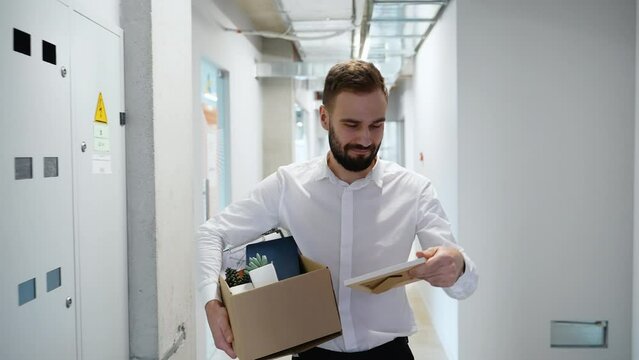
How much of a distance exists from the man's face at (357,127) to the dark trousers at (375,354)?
1.73ft

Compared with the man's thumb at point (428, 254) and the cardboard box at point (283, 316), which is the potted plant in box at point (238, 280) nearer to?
the cardboard box at point (283, 316)

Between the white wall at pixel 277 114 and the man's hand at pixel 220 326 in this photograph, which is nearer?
the man's hand at pixel 220 326

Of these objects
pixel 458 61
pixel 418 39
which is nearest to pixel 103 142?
pixel 458 61

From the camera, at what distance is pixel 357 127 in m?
1.47

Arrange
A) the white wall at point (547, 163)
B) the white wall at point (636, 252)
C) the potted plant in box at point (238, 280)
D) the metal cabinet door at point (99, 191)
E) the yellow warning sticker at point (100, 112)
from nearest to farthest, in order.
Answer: the potted plant in box at point (238, 280), the metal cabinet door at point (99, 191), the yellow warning sticker at point (100, 112), the white wall at point (636, 252), the white wall at point (547, 163)

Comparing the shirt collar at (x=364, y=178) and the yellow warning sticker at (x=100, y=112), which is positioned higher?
the yellow warning sticker at (x=100, y=112)

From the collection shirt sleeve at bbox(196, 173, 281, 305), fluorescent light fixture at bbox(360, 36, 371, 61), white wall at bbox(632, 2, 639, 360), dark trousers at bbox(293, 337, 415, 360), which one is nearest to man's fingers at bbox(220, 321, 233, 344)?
shirt sleeve at bbox(196, 173, 281, 305)

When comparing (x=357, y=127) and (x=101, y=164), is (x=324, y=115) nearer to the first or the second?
(x=357, y=127)

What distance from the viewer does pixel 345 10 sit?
457 cm

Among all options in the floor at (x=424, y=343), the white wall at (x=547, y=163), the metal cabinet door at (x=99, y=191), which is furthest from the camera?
the floor at (x=424, y=343)

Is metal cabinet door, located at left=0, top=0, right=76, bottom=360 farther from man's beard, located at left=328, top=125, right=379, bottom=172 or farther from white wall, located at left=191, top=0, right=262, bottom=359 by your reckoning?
white wall, located at left=191, top=0, right=262, bottom=359

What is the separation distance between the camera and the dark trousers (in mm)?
1510

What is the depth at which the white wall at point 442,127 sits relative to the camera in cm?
360

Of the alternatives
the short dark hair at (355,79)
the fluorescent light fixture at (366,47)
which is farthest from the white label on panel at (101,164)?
the fluorescent light fixture at (366,47)
